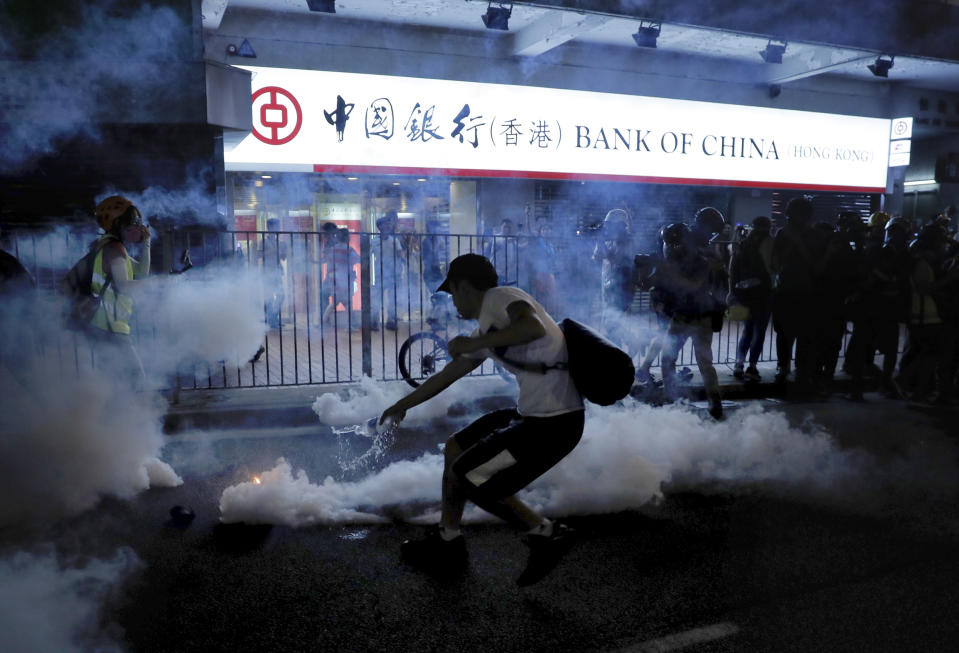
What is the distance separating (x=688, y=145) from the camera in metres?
13.9

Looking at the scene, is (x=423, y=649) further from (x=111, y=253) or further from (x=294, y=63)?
(x=294, y=63)

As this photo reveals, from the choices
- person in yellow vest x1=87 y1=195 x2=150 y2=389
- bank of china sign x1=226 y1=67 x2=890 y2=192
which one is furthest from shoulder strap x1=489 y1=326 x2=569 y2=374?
bank of china sign x1=226 y1=67 x2=890 y2=192

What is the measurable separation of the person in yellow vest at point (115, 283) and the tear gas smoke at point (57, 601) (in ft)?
5.99

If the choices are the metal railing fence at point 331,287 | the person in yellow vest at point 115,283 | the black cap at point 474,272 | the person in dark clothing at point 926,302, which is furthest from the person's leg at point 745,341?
the person in yellow vest at point 115,283

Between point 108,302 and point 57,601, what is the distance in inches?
95.1

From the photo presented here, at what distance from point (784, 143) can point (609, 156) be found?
13.7 feet

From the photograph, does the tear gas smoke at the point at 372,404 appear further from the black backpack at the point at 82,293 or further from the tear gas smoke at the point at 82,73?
the tear gas smoke at the point at 82,73

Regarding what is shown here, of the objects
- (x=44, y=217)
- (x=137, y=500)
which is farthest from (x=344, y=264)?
(x=137, y=500)

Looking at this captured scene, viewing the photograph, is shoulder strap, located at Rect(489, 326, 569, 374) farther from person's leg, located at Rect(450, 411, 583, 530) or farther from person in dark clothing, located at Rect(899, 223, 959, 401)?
person in dark clothing, located at Rect(899, 223, 959, 401)

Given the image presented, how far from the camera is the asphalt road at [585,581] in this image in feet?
9.49

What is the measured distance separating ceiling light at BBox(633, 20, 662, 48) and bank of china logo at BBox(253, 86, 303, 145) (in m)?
5.19

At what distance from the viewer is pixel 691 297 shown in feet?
20.9

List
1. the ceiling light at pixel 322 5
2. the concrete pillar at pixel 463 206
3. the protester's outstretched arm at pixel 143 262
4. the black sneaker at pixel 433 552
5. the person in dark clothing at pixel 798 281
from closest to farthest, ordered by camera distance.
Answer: the black sneaker at pixel 433 552 → the protester's outstretched arm at pixel 143 262 → the person in dark clothing at pixel 798 281 → the ceiling light at pixel 322 5 → the concrete pillar at pixel 463 206

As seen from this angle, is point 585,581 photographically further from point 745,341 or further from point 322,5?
point 322,5
